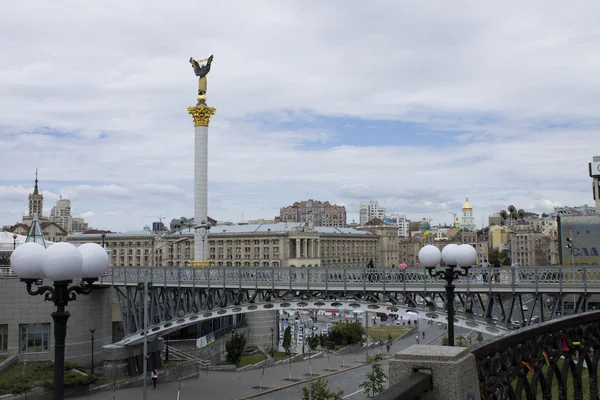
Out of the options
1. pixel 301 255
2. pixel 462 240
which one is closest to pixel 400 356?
pixel 301 255

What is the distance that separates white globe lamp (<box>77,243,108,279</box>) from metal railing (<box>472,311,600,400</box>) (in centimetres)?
813

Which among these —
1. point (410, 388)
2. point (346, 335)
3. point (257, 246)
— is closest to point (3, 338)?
point (346, 335)

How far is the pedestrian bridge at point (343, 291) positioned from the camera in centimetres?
3228

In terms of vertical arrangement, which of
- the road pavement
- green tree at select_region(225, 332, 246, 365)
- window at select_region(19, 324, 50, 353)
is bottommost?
the road pavement

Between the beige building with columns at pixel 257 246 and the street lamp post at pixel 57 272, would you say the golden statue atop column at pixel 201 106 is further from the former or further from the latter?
the street lamp post at pixel 57 272

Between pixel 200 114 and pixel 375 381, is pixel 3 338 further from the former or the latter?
pixel 200 114

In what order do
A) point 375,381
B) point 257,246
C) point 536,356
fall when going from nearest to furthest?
point 536,356 → point 375,381 → point 257,246

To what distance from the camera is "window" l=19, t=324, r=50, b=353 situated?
45.1 m

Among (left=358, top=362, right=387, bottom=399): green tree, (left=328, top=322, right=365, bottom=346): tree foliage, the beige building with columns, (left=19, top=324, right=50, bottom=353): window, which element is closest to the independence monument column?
(left=328, top=322, right=365, bottom=346): tree foliage

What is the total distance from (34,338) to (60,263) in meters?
38.7

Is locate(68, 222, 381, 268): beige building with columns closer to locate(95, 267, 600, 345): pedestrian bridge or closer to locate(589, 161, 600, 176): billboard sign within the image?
locate(589, 161, 600, 176): billboard sign

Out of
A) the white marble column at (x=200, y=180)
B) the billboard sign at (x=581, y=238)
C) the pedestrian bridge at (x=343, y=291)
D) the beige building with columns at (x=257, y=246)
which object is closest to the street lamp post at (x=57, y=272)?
the pedestrian bridge at (x=343, y=291)

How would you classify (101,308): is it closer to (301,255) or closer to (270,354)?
(270,354)

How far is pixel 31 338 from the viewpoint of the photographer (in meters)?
45.4
